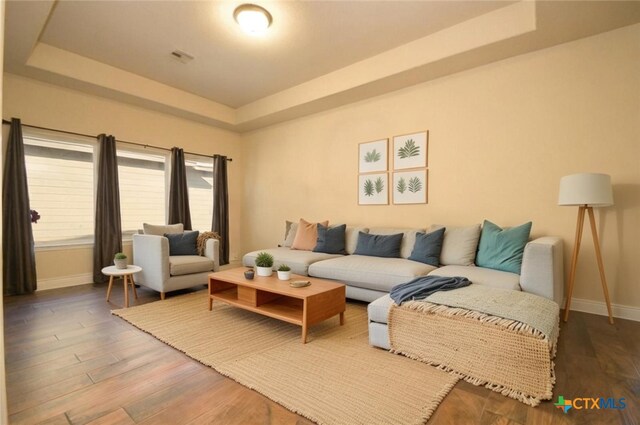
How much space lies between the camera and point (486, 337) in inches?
75.5

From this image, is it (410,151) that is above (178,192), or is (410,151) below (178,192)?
above

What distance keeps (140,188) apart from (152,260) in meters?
1.75

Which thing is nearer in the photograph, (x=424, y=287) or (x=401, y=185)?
(x=424, y=287)

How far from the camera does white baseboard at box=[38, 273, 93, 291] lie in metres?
3.99

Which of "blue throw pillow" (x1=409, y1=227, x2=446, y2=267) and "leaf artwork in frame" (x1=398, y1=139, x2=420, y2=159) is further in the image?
"leaf artwork in frame" (x1=398, y1=139, x2=420, y2=159)

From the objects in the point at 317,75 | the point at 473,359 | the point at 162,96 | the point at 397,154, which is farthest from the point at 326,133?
the point at 473,359

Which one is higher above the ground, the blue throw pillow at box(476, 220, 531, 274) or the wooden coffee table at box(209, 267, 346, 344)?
the blue throw pillow at box(476, 220, 531, 274)

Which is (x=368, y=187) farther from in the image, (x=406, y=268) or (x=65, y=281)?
(x=65, y=281)

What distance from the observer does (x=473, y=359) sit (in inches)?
77.2

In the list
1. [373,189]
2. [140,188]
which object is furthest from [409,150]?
[140,188]

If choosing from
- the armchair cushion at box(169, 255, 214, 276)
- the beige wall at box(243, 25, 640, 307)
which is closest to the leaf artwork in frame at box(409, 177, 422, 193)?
the beige wall at box(243, 25, 640, 307)

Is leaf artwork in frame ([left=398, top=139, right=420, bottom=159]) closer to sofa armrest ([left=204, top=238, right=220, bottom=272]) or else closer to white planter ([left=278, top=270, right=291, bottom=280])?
white planter ([left=278, top=270, right=291, bottom=280])

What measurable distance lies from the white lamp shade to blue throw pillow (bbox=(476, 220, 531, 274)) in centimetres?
44

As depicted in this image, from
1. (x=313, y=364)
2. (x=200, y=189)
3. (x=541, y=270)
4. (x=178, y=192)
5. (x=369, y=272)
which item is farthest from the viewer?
(x=200, y=189)
